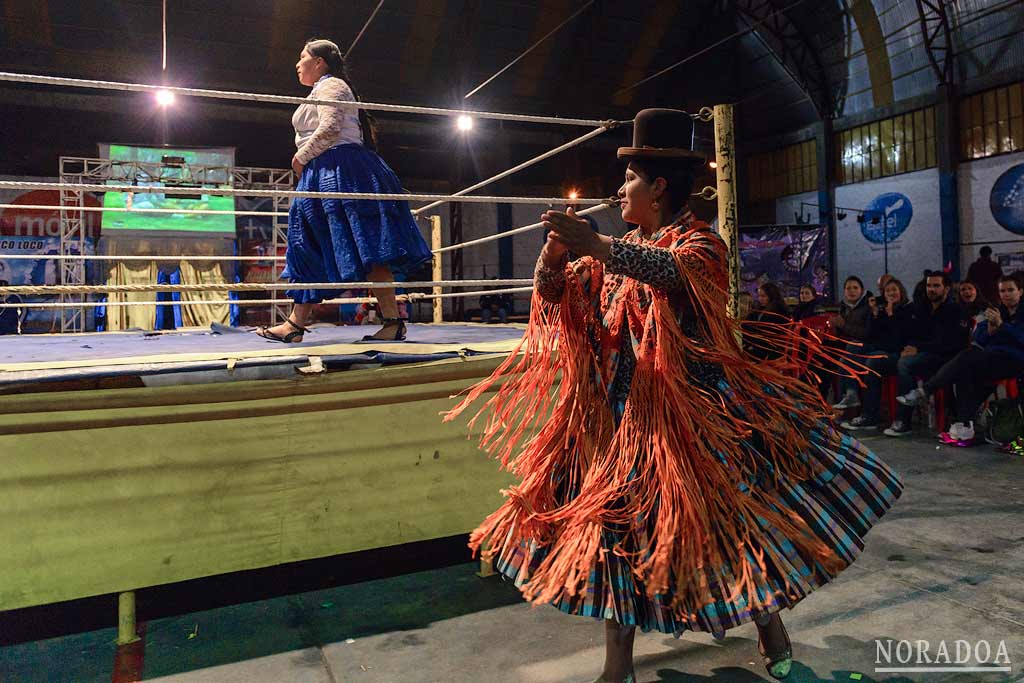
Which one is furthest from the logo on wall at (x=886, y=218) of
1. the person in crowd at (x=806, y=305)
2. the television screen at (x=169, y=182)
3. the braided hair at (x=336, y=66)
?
the braided hair at (x=336, y=66)

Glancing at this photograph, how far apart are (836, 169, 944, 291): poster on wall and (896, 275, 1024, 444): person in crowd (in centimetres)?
904

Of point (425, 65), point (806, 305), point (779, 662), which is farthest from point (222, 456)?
point (425, 65)

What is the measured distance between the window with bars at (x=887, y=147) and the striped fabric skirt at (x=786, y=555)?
13.1 m

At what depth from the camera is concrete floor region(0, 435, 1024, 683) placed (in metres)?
1.71

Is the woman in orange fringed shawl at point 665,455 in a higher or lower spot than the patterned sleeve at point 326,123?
lower

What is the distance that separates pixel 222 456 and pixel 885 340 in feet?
16.3

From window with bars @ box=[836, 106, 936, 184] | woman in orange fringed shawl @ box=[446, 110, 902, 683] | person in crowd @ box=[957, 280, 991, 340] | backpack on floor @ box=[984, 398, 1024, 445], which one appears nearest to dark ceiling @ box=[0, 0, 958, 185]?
window with bars @ box=[836, 106, 936, 184]

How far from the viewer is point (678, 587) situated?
50.9 inches

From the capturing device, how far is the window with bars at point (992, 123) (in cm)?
1108

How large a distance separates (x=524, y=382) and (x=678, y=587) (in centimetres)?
58

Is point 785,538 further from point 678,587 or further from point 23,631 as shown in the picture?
point 23,631

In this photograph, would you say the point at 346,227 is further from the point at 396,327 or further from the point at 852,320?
the point at 852,320

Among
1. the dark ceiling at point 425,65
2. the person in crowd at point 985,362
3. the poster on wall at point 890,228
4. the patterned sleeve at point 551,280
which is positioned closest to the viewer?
the patterned sleeve at point 551,280

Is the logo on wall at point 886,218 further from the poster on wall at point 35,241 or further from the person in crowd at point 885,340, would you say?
the poster on wall at point 35,241
